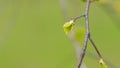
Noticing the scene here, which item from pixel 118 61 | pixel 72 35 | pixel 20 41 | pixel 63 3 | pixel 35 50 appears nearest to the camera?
pixel 72 35

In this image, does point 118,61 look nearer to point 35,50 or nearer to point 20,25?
point 35,50

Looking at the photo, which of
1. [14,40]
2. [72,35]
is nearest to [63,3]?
[72,35]

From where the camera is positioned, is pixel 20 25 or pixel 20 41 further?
pixel 20 25

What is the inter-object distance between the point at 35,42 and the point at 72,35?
3.67 meters

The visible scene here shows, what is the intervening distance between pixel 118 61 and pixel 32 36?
1.29 metres

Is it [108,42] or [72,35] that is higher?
[72,35]

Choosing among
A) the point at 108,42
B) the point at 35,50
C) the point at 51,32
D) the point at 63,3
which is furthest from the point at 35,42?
the point at 63,3

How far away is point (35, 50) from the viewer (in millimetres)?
5215

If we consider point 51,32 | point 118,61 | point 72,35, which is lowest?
point 118,61

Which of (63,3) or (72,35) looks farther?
(63,3)

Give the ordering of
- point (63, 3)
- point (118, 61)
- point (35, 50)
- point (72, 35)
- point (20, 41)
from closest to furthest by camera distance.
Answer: point (72, 35) → point (63, 3) → point (118, 61) → point (35, 50) → point (20, 41)

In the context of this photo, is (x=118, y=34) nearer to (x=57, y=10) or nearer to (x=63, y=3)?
(x=57, y=10)

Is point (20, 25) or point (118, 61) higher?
point (20, 25)

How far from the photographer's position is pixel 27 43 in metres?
5.43
